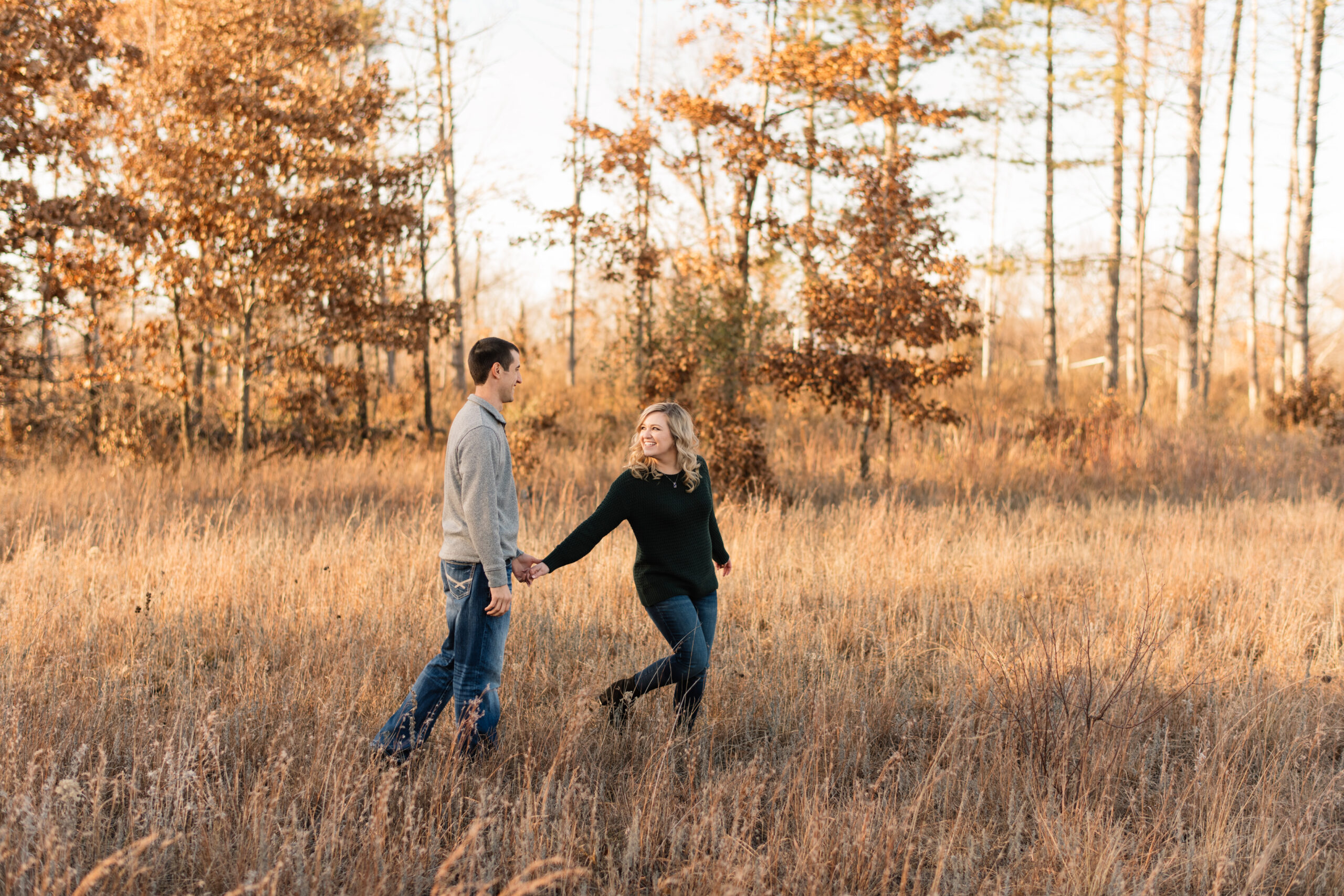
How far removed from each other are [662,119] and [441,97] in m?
6.15

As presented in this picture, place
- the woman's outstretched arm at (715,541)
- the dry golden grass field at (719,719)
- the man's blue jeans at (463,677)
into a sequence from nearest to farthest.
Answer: the dry golden grass field at (719,719) → the man's blue jeans at (463,677) → the woman's outstretched arm at (715,541)

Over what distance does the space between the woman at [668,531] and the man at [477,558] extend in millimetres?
353

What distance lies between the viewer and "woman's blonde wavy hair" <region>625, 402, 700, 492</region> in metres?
3.65

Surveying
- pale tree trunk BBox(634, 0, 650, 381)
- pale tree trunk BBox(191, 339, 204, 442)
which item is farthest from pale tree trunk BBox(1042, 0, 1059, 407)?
pale tree trunk BBox(191, 339, 204, 442)

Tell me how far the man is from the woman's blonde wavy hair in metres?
0.56

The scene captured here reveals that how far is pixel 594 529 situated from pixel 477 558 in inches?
21.7

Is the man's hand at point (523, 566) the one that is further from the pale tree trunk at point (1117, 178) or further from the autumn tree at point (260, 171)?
the pale tree trunk at point (1117, 178)

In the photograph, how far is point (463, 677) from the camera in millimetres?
3385

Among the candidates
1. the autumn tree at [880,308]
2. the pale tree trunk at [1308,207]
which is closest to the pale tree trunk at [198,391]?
the autumn tree at [880,308]

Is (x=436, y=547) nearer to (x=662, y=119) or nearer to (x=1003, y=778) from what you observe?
(x=1003, y=778)

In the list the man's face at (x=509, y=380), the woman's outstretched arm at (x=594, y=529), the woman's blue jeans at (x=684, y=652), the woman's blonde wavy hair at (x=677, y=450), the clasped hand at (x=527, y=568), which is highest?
the man's face at (x=509, y=380)

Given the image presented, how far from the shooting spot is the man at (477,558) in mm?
3248

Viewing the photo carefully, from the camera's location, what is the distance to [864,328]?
10.4 metres

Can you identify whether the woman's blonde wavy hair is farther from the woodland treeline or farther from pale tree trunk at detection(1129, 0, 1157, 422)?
pale tree trunk at detection(1129, 0, 1157, 422)
